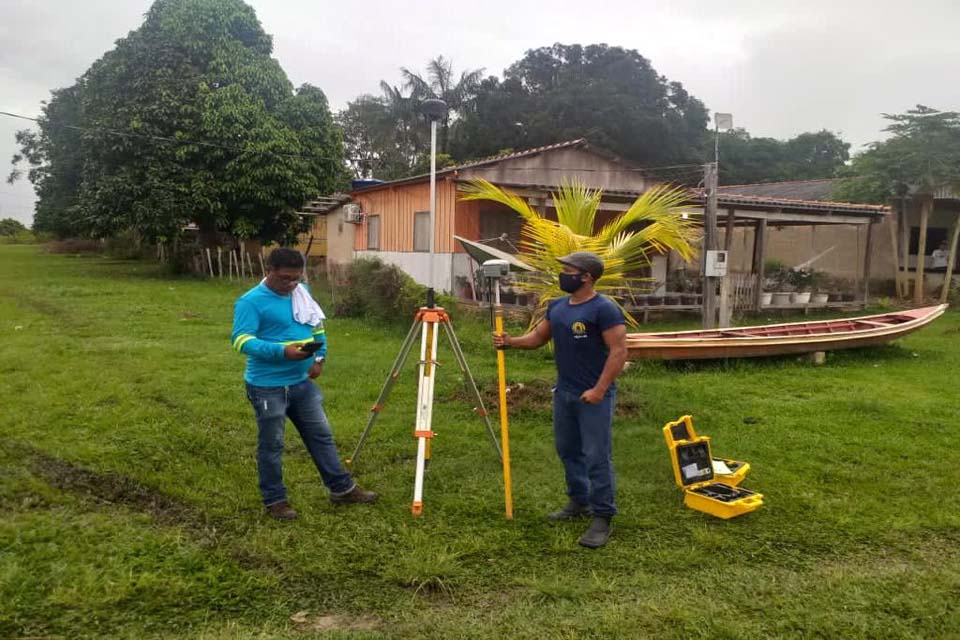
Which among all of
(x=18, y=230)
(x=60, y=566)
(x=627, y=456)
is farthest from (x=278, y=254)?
(x=18, y=230)

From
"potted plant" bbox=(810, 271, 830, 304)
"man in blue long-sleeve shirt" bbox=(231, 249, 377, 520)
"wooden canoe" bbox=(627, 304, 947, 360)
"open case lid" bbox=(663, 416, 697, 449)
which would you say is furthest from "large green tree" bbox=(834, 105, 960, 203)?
"man in blue long-sleeve shirt" bbox=(231, 249, 377, 520)

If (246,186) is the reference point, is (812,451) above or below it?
below

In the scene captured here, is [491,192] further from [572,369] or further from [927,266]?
[927,266]

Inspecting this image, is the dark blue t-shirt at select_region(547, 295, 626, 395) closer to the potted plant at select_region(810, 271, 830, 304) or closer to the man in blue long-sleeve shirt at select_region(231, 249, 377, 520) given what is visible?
the man in blue long-sleeve shirt at select_region(231, 249, 377, 520)

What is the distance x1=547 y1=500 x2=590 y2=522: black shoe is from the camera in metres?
4.20

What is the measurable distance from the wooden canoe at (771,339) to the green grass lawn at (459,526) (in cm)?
67

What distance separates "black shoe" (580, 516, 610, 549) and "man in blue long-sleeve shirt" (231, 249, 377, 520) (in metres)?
1.52

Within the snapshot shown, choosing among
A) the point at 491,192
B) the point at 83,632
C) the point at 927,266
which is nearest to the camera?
the point at 83,632

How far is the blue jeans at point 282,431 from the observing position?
3908 mm

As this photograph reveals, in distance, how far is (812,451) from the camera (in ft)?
18.3

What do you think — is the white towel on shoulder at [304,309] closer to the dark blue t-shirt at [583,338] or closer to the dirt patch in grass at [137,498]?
the dirt patch in grass at [137,498]

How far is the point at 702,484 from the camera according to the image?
4.57 meters

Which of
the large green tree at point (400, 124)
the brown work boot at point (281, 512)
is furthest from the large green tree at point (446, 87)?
the brown work boot at point (281, 512)

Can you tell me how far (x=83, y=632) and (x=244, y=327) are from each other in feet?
5.17
